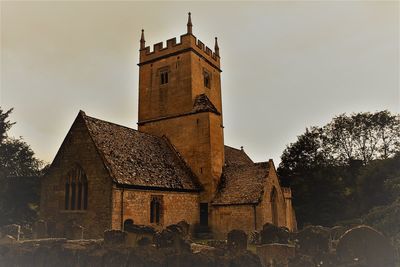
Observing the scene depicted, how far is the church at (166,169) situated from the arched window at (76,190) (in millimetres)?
63

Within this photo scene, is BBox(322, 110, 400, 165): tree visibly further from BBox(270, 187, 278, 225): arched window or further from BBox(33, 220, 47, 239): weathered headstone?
BBox(33, 220, 47, 239): weathered headstone

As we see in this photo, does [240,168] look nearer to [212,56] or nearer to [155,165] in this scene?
[155,165]

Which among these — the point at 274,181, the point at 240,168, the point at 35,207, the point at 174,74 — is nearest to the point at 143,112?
the point at 174,74

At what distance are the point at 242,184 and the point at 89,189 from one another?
11928 millimetres

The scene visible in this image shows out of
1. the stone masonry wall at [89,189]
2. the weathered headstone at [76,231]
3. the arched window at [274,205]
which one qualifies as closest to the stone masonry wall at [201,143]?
the arched window at [274,205]

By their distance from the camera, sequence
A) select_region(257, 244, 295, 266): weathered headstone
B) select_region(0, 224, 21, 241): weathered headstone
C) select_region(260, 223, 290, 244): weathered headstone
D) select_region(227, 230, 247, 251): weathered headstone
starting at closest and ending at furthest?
1. select_region(257, 244, 295, 266): weathered headstone
2. select_region(227, 230, 247, 251): weathered headstone
3. select_region(260, 223, 290, 244): weathered headstone
4. select_region(0, 224, 21, 241): weathered headstone

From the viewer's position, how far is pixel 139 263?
12820 mm

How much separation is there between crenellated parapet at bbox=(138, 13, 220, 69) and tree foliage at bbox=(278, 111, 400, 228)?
615 inches

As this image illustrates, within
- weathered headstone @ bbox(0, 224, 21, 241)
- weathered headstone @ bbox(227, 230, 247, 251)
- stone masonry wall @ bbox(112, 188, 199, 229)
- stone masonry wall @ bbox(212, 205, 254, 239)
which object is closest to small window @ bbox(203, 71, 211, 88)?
stone masonry wall @ bbox(112, 188, 199, 229)

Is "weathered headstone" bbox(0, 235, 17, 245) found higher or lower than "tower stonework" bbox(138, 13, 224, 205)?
lower

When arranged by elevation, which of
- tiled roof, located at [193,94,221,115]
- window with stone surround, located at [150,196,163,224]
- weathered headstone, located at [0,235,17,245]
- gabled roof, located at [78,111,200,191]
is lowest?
weathered headstone, located at [0,235,17,245]

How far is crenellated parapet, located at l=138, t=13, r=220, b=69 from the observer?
106 ft

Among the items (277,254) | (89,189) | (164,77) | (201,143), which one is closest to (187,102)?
(164,77)

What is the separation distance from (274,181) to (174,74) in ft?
44.7
